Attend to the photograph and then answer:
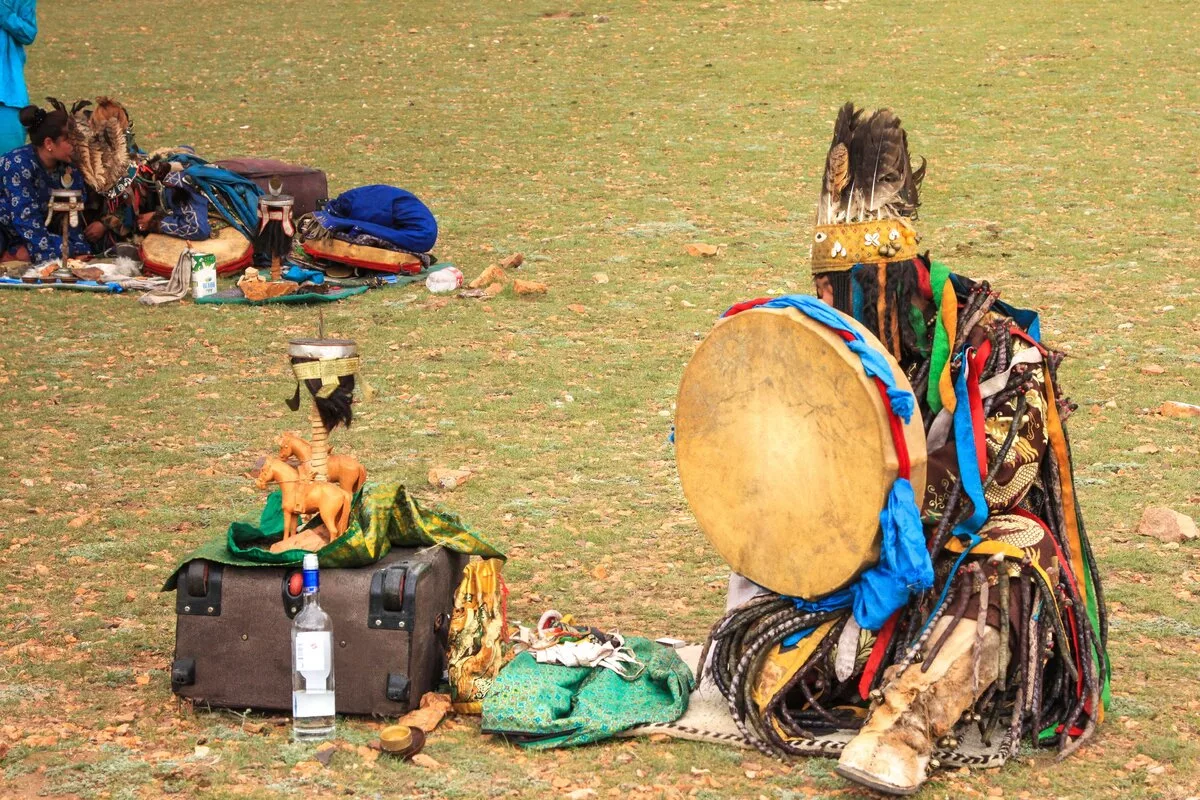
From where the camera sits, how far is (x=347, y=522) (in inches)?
193

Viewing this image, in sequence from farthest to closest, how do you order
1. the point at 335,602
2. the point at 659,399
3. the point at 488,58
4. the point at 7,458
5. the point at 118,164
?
the point at 488,58
the point at 118,164
the point at 659,399
the point at 7,458
the point at 335,602

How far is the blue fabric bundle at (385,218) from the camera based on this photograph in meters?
11.2

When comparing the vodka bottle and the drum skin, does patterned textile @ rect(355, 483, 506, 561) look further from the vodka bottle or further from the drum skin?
the drum skin

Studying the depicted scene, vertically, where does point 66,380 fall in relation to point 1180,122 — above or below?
below

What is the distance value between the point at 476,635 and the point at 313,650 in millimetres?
594

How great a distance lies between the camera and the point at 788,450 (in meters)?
4.51

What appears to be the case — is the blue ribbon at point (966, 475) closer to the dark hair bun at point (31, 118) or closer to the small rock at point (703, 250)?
the small rock at point (703, 250)

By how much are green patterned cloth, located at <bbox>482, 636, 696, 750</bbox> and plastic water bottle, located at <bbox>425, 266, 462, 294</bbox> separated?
6.24 meters

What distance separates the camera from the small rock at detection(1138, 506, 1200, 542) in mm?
6230

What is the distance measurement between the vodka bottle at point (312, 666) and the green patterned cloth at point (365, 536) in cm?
14

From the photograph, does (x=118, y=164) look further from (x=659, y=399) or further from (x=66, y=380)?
(x=659, y=399)

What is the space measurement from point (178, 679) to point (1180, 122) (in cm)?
1303

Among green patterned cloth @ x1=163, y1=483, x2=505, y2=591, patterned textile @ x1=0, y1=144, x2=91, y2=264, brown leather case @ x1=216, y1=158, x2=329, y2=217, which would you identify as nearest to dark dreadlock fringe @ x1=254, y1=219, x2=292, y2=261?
brown leather case @ x1=216, y1=158, x2=329, y2=217

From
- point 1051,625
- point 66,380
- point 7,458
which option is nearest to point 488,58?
point 66,380
